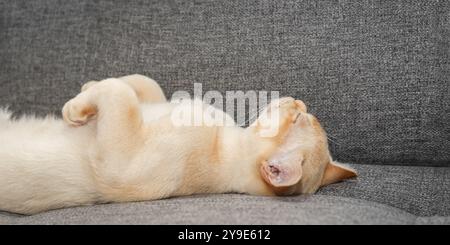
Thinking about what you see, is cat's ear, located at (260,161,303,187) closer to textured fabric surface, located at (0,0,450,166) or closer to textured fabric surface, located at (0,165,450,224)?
textured fabric surface, located at (0,165,450,224)

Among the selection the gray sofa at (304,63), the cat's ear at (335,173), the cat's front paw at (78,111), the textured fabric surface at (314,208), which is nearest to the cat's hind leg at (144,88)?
the gray sofa at (304,63)

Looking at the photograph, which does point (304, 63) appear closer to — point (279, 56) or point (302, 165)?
point (279, 56)

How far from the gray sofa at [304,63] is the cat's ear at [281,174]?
0.06 meters

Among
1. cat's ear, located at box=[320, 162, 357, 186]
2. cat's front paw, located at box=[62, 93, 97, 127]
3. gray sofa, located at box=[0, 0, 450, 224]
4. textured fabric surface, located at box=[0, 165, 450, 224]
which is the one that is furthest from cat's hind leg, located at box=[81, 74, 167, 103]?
cat's ear, located at box=[320, 162, 357, 186]

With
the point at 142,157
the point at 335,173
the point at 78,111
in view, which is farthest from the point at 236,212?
the point at 78,111

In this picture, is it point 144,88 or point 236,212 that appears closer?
point 236,212

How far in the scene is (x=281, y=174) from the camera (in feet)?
4.49

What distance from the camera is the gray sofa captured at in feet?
5.49

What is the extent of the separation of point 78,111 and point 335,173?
0.79 meters

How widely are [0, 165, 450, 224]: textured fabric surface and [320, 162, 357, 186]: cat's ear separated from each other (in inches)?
1.0

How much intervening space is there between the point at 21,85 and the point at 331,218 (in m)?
1.37

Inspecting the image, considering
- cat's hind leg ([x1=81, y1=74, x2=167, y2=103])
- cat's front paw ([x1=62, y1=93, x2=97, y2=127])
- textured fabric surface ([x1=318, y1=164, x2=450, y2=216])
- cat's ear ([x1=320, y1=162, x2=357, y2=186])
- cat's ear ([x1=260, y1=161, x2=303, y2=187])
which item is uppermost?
cat's hind leg ([x1=81, y1=74, x2=167, y2=103])
